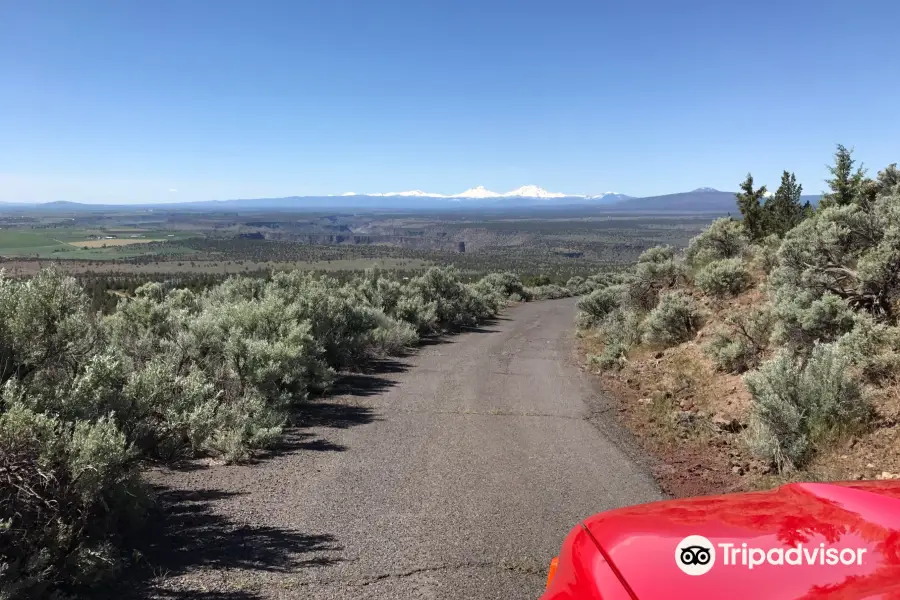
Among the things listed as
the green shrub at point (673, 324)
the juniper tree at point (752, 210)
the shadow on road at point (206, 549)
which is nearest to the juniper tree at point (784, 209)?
the juniper tree at point (752, 210)

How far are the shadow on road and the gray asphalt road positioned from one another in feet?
0.05

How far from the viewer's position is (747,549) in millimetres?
1865

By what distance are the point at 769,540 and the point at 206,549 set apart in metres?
4.05

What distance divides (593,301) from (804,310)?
1091cm

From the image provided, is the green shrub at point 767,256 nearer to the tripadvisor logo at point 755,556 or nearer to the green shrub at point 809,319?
the green shrub at point 809,319

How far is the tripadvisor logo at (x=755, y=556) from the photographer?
1782mm

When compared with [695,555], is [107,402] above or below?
below

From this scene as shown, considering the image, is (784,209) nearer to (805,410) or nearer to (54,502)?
(805,410)

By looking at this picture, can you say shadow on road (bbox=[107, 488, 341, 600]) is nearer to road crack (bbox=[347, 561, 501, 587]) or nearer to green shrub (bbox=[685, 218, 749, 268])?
road crack (bbox=[347, 561, 501, 587])

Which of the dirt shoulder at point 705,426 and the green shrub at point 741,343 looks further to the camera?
the green shrub at point 741,343

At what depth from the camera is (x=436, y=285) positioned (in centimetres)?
2178

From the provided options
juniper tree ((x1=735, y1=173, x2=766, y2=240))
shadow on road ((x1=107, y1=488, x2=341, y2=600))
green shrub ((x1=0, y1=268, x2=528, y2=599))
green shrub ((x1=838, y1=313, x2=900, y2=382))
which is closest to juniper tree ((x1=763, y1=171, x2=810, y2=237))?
juniper tree ((x1=735, y1=173, x2=766, y2=240))

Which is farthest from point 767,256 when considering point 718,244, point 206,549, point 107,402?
point 107,402

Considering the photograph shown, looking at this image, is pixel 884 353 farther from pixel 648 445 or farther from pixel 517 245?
pixel 517 245
